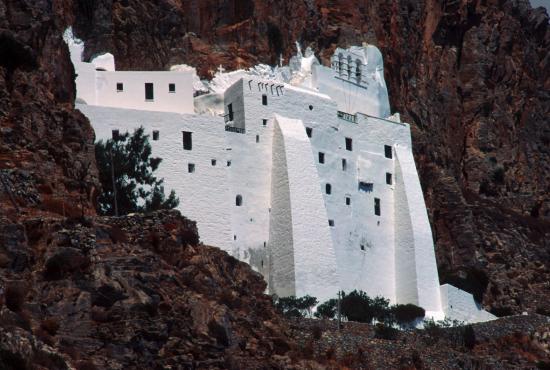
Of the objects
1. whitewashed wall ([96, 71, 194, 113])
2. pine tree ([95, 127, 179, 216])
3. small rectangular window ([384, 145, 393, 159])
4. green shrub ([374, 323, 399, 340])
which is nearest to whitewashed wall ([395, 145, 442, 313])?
small rectangular window ([384, 145, 393, 159])

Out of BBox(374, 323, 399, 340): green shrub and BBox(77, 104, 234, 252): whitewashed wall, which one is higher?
BBox(77, 104, 234, 252): whitewashed wall

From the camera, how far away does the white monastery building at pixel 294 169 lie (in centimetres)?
5647

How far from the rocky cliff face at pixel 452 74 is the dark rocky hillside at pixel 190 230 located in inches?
4.2

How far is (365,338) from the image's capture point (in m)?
49.4

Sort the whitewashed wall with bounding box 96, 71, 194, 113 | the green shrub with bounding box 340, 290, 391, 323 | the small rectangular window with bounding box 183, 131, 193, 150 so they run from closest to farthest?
the green shrub with bounding box 340, 290, 391, 323
the small rectangular window with bounding box 183, 131, 193, 150
the whitewashed wall with bounding box 96, 71, 194, 113

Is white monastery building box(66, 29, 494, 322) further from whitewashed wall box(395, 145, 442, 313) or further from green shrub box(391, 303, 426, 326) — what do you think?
green shrub box(391, 303, 426, 326)

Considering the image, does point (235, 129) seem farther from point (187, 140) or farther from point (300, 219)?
point (300, 219)

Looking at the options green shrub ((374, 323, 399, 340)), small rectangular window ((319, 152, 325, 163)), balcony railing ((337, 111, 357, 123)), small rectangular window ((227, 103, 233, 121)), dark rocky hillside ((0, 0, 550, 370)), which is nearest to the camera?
dark rocky hillside ((0, 0, 550, 370))

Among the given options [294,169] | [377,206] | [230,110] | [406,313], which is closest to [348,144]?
[377,206]

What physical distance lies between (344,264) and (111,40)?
15436 mm

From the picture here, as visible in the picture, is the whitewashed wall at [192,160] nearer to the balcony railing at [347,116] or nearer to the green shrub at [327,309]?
the green shrub at [327,309]

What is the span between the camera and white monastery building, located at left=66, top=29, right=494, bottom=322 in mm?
56469

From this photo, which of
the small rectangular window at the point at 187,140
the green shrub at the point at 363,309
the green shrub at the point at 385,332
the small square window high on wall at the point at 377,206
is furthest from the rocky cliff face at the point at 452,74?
the green shrub at the point at 385,332

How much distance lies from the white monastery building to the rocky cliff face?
1.78 metres
